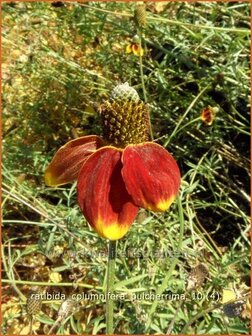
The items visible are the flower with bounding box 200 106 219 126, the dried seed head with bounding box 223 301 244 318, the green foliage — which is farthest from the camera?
the flower with bounding box 200 106 219 126

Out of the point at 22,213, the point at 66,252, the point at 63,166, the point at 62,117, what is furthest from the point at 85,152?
the point at 62,117

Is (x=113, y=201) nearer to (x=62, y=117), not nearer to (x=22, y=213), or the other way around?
(x=22, y=213)

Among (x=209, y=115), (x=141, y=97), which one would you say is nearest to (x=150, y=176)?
(x=209, y=115)

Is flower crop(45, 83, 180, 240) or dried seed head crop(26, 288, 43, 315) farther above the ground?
flower crop(45, 83, 180, 240)

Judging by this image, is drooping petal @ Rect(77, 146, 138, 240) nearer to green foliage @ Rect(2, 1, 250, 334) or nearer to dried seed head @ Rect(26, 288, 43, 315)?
dried seed head @ Rect(26, 288, 43, 315)

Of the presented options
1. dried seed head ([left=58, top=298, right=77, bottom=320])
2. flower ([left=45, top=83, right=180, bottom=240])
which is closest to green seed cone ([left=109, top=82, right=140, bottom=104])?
flower ([left=45, top=83, right=180, bottom=240])

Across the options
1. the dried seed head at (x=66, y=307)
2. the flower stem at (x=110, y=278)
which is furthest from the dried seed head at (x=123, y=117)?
the dried seed head at (x=66, y=307)

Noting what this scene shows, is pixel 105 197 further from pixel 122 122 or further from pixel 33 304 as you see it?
pixel 33 304
